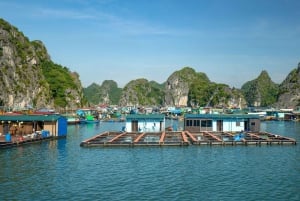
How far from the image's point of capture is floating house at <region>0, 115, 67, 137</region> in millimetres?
66562

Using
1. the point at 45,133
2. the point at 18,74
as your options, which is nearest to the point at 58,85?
the point at 18,74

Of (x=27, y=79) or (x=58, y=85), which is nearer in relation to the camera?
(x=27, y=79)

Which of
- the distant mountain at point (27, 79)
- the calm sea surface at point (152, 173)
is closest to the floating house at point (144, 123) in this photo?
the calm sea surface at point (152, 173)

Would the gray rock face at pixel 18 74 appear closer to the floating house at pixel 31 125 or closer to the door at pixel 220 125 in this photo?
the floating house at pixel 31 125

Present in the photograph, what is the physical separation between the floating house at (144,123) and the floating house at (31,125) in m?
13.4

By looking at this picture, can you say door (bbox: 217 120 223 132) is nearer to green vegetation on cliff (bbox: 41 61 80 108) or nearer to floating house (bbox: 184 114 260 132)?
floating house (bbox: 184 114 260 132)

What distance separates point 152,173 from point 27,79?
123 metres

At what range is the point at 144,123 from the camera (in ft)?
239

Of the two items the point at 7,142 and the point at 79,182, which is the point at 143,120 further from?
the point at 79,182

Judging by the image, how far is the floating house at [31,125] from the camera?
66.6m

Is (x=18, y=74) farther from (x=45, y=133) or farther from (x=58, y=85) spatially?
(x=45, y=133)

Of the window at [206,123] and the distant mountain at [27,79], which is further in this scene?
the distant mountain at [27,79]

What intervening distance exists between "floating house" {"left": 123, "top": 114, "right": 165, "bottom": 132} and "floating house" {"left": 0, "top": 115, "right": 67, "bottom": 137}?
13426 mm

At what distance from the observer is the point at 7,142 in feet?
177
